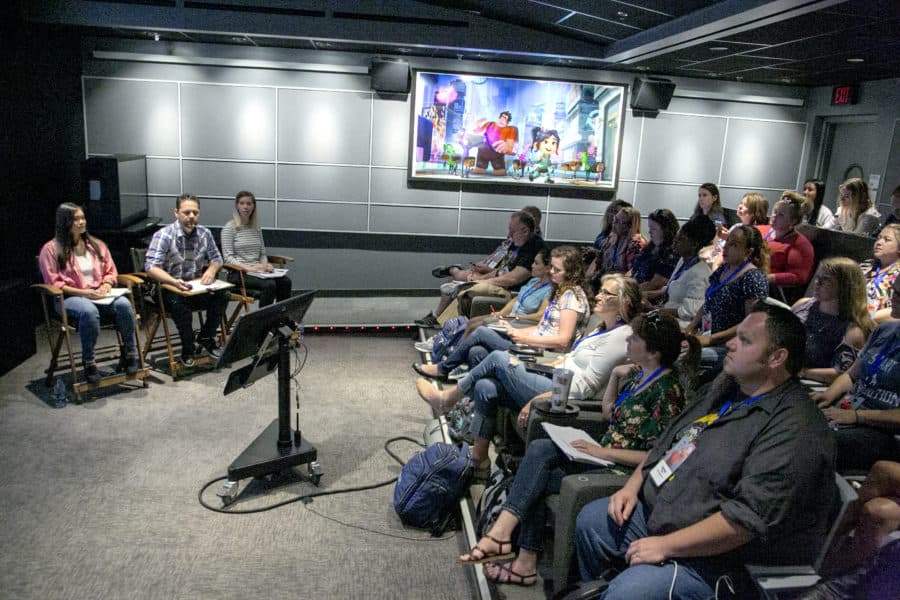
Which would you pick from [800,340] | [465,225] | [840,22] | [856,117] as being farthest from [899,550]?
[856,117]

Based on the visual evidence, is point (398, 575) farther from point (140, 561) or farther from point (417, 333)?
point (417, 333)

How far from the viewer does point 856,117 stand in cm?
803

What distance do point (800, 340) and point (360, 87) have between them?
6570 mm

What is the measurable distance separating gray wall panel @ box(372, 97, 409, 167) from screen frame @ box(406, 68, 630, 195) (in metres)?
0.07

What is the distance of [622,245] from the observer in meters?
6.05

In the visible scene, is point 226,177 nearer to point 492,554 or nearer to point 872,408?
point 492,554

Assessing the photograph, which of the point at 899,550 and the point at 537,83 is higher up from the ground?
the point at 537,83

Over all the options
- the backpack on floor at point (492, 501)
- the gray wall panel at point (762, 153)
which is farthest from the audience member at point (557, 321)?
the gray wall panel at point (762, 153)

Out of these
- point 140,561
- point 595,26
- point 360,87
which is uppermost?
→ point 595,26

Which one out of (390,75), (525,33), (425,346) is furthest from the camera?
(390,75)

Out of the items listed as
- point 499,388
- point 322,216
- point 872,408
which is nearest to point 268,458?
point 499,388

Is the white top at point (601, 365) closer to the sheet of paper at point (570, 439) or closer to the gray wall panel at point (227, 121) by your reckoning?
the sheet of paper at point (570, 439)

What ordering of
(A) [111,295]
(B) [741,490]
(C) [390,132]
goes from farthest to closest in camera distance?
(C) [390,132] → (A) [111,295] → (B) [741,490]

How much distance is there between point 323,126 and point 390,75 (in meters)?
0.96
